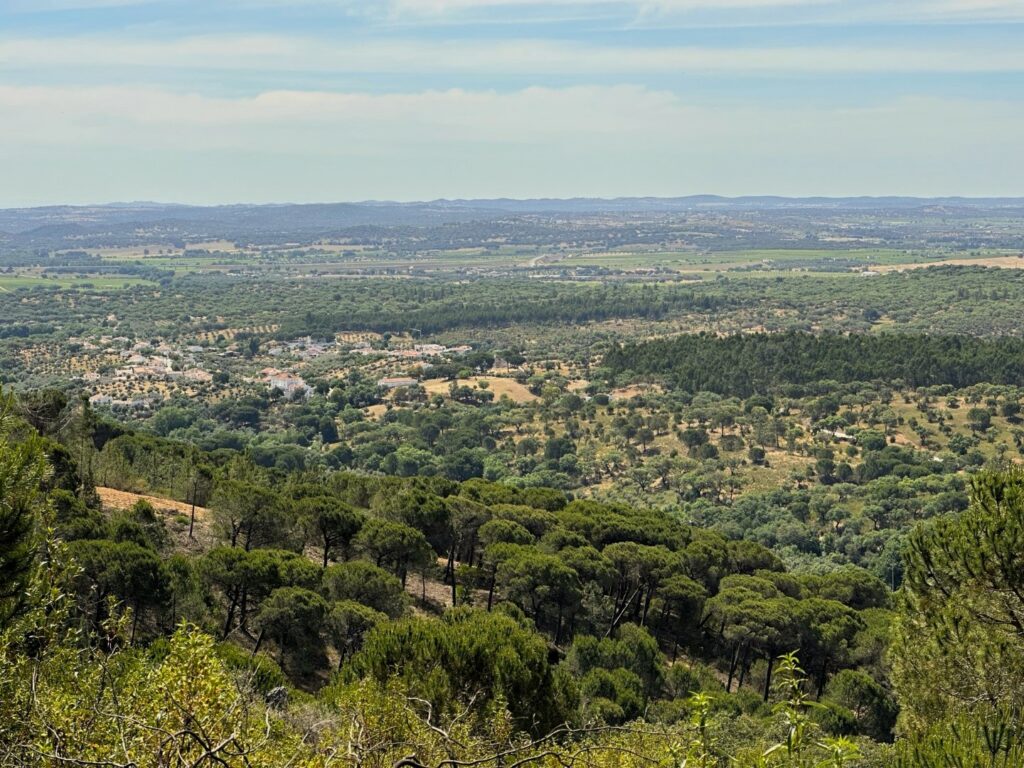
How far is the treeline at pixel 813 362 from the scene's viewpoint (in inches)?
3494

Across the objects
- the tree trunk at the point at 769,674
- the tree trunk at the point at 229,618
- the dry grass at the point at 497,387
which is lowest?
the dry grass at the point at 497,387

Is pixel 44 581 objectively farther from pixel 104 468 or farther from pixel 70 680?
pixel 104 468

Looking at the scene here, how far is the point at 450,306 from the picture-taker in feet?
546

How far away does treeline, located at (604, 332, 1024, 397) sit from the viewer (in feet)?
291

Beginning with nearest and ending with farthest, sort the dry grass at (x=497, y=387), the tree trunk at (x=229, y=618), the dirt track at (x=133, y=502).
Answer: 1. the tree trunk at (x=229, y=618)
2. the dirt track at (x=133, y=502)
3. the dry grass at (x=497, y=387)

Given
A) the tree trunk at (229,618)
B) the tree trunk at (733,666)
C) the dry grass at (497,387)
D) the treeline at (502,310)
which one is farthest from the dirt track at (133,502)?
the treeline at (502,310)

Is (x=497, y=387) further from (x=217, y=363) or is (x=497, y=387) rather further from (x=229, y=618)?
(x=229, y=618)

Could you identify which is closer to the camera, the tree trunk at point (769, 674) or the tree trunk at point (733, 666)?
the tree trunk at point (733, 666)

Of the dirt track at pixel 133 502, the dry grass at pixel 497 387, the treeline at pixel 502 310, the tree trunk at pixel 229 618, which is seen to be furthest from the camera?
the treeline at pixel 502 310

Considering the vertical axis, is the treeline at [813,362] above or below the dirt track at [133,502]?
below

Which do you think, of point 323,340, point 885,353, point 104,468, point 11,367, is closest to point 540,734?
point 104,468

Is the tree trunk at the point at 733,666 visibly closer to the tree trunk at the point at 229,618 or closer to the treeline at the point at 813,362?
the tree trunk at the point at 229,618

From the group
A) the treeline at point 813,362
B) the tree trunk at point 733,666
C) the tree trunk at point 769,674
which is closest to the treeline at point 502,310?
the treeline at point 813,362

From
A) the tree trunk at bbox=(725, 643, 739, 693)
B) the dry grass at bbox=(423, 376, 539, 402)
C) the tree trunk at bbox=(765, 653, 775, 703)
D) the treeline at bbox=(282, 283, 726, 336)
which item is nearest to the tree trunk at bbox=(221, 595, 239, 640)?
the tree trunk at bbox=(725, 643, 739, 693)
